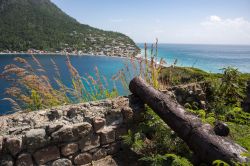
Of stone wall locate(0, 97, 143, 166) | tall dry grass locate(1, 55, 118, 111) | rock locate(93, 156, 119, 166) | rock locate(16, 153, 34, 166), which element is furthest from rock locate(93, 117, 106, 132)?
tall dry grass locate(1, 55, 118, 111)

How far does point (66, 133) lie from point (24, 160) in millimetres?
496

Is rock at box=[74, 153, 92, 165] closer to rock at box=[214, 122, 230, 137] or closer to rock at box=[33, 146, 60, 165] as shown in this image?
rock at box=[33, 146, 60, 165]

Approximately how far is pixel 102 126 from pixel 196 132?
3.72 feet

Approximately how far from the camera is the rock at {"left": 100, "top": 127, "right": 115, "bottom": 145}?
3047mm

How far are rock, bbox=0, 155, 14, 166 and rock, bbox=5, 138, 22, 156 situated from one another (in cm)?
5

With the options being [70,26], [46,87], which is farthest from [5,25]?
[46,87]


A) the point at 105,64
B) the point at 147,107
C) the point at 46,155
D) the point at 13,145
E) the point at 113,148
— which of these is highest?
the point at 147,107

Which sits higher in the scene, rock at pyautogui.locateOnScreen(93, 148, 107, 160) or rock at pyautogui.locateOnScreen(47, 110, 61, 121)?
rock at pyautogui.locateOnScreen(47, 110, 61, 121)

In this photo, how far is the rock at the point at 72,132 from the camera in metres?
2.68

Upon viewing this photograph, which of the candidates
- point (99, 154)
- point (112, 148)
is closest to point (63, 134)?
point (99, 154)

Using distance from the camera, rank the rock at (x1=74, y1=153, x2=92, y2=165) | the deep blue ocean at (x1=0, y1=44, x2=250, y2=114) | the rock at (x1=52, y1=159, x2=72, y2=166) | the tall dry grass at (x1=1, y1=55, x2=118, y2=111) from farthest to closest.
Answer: the deep blue ocean at (x1=0, y1=44, x2=250, y2=114), the tall dry grass at (x1=1, y1=55, x2=118, y2=111), the rock at (x1=74, y1=153, x2=92, y2=165), the rock at (x1=52, y1=159, x2=72, y2=166)

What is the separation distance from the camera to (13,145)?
243cm

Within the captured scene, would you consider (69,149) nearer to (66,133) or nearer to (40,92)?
(66,133)

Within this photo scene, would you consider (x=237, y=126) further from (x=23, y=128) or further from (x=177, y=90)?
(x=23, y=128)
